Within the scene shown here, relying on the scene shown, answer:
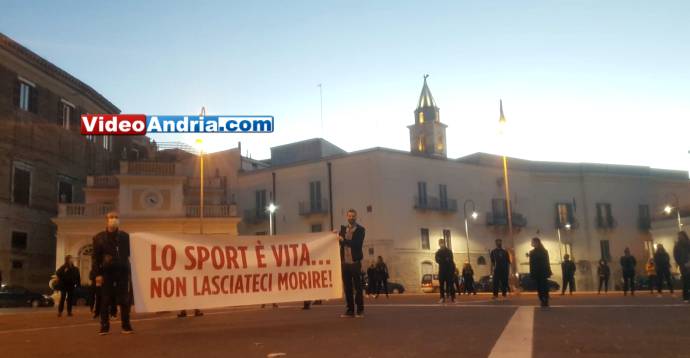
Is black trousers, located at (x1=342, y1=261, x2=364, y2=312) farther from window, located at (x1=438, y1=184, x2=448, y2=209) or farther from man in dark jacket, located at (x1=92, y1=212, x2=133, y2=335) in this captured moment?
window, located at (x1=438, y1=184, x2=448, y2=209)

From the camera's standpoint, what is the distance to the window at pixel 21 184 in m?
38.2

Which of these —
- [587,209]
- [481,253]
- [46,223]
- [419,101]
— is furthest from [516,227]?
[46,223]

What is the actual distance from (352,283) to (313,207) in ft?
144

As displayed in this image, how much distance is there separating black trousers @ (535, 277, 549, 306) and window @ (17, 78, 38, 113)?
3493cm

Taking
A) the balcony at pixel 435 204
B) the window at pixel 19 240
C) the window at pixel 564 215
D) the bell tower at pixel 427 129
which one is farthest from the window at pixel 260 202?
the bell tower at pixel 427 129

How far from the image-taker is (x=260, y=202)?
57.8m

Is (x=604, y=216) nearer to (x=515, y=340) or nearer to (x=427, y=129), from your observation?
(x=427, y=129)

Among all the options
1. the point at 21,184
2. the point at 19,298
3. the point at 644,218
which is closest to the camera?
the point at 19,298

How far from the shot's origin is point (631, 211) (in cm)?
6688

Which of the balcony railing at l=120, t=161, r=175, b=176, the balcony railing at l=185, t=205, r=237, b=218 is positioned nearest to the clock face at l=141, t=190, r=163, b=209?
the balcony railing at l=120, t=161, r=175, b=176

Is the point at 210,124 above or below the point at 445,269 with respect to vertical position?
above

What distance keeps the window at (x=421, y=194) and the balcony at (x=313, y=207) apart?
7.62 m

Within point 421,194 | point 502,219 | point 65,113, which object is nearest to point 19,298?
point 65,113

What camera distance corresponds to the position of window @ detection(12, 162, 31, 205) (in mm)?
38150
